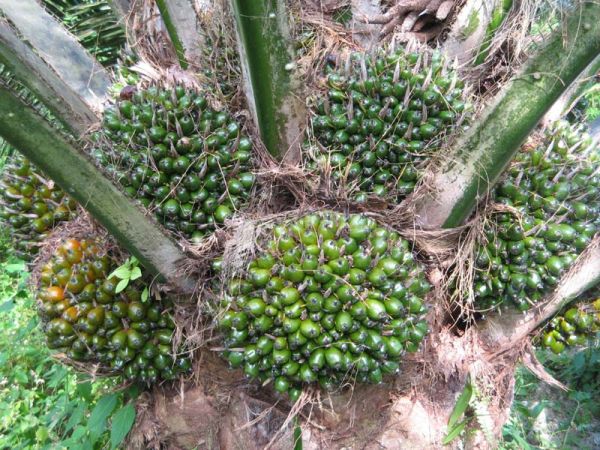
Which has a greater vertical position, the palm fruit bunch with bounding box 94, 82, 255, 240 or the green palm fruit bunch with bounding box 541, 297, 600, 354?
the palm fruit bunch with bounding box 94, 82, 255, 240

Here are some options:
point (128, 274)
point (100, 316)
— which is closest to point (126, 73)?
point (128, 274)

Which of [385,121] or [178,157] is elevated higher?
[178,157]

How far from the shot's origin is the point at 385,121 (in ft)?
5.92

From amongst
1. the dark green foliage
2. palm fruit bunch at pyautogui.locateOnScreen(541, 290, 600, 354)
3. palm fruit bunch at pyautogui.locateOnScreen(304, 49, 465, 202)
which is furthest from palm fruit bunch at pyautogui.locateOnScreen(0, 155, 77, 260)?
palm fruit bunch at pyautogui.locateOnScreen(541, 290, 600, 354)

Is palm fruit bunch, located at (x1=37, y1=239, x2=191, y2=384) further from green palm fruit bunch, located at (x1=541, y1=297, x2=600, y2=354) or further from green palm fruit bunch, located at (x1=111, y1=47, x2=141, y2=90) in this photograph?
green palm fruit bunch, located at (x1=541, y1=297, x2=600, y2=354)

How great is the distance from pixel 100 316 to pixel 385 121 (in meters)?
1.28

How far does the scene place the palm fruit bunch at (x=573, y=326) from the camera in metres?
1.96

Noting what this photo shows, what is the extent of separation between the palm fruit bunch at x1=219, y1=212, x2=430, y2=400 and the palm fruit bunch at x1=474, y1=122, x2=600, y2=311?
1.27ft

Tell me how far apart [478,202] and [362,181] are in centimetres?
44

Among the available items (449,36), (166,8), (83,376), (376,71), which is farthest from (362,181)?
(83,376)

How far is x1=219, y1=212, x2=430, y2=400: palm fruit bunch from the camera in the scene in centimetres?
153

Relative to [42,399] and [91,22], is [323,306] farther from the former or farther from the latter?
[42,399]

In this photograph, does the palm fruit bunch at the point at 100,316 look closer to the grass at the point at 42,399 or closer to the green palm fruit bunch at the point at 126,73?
the grass at the point at 42,399

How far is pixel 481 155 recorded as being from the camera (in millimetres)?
1658
